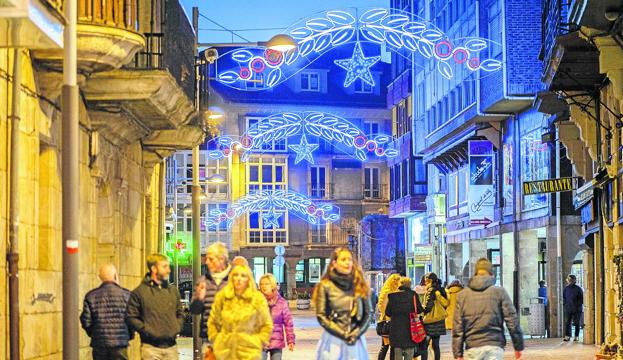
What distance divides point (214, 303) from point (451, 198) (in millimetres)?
43601

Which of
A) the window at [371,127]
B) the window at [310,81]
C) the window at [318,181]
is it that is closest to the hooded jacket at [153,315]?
the window at [318,181]

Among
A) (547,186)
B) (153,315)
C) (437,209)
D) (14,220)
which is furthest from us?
(437,209)

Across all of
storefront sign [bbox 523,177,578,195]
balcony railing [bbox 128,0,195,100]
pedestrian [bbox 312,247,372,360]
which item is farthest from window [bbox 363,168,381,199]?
pedestrian [bbox 312,247,372,360]

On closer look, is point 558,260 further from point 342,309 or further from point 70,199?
point 70,199

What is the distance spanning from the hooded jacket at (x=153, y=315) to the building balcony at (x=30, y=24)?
116 inches

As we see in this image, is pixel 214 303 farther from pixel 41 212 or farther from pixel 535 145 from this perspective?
pixel 535 145

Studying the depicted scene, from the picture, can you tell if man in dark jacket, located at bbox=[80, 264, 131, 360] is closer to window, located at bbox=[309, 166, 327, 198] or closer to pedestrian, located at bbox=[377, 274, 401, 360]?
pedestrian, located at bbox=[377, 274, 401, 360]

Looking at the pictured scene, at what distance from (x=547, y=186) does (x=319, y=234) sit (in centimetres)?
6348

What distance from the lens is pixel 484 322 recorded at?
45.0 ft

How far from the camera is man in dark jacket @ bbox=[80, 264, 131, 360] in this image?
14.7 meters

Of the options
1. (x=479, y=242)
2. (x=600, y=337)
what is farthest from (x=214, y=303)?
(x=479, y=242)

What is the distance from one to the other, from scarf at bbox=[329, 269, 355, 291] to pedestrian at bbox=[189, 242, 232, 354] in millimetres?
1334

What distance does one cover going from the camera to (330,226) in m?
94.1

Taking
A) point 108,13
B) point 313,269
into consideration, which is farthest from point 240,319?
point 313,269
